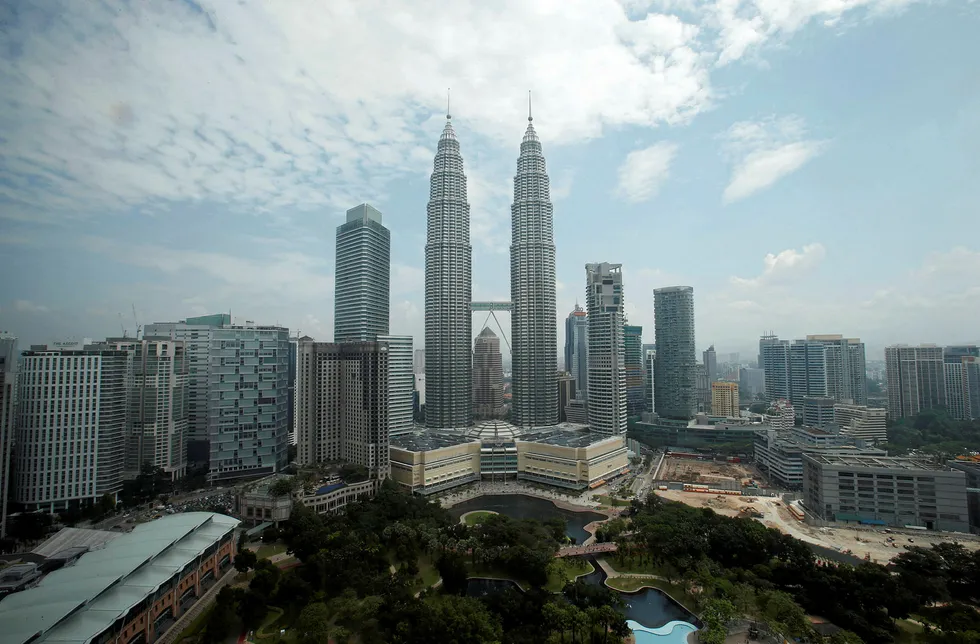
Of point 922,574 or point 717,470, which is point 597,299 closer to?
point 717,470

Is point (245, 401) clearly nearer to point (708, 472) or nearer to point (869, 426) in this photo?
point (708, 472)

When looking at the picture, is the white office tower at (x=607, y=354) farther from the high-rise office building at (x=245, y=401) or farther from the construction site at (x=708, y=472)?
the high-rise office building at (x=245, y=401)

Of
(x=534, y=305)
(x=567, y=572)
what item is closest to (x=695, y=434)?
(x=534, y=305)

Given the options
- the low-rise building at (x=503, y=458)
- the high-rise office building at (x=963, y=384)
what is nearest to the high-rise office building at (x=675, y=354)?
the low-rise building at (x=503, y=458)

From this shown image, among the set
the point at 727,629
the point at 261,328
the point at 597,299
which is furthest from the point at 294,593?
the point at 597,299

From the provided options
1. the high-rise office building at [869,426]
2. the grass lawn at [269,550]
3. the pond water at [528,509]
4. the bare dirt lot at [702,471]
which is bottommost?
the bare dirt lot at [702,471]

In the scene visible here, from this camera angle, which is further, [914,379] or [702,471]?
[914,379]
